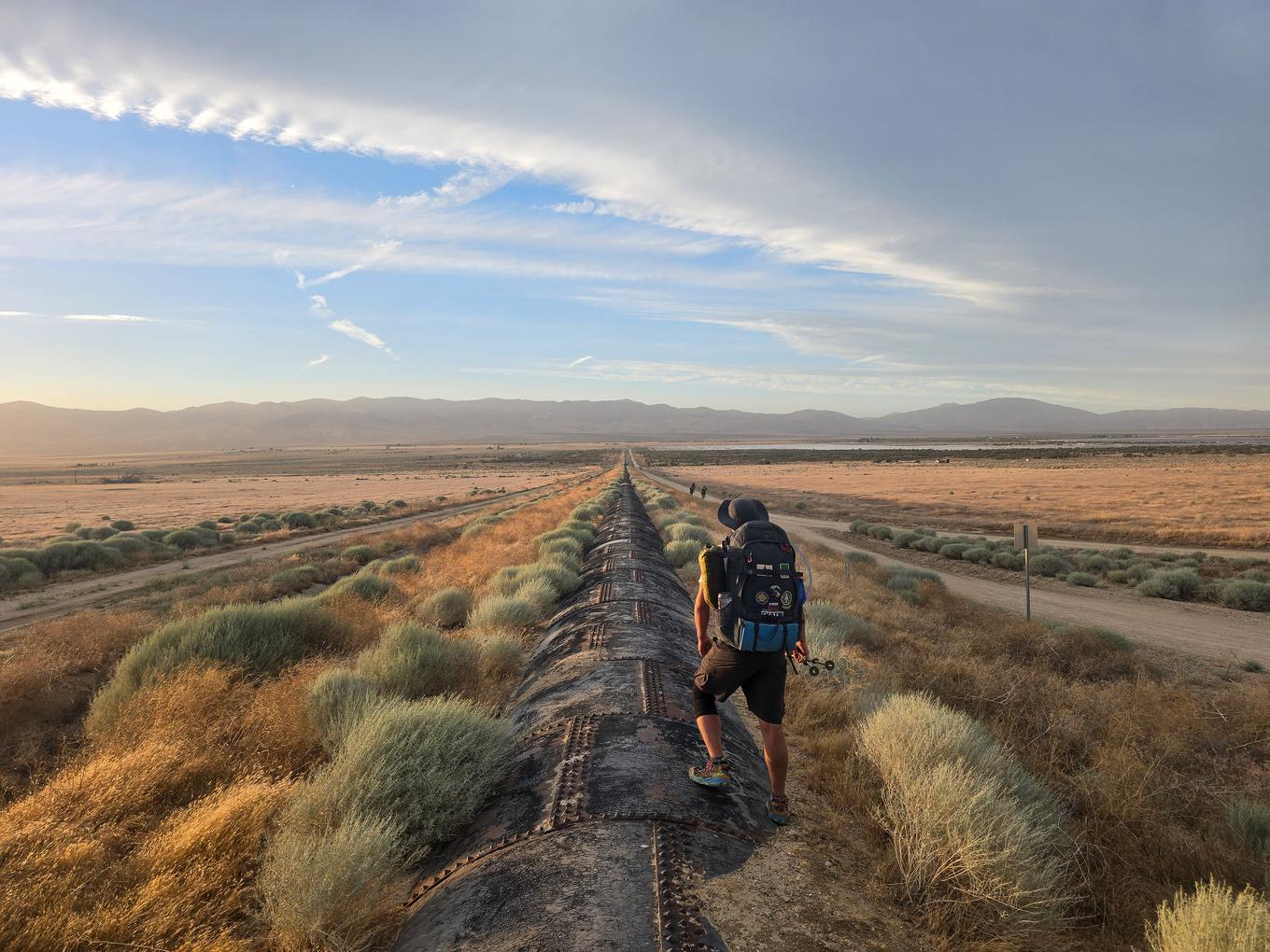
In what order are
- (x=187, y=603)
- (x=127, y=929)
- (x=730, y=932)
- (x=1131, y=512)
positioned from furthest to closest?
(x=1131, y=512) < (x=187, y=603) < (x=730, y=932) < (x=127, y=929)

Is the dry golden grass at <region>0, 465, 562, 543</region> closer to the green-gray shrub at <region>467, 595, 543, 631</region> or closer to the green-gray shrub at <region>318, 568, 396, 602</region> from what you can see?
the green-gray shrub at <region>318, 568, 396, 602</region>

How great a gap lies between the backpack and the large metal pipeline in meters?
1.23

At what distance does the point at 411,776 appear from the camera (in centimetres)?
433

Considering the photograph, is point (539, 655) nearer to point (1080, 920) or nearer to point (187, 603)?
point (1080, 920)

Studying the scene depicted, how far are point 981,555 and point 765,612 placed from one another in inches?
903

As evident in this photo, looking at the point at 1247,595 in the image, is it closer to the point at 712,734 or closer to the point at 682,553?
the point at 682,553

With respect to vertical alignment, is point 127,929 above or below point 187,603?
above

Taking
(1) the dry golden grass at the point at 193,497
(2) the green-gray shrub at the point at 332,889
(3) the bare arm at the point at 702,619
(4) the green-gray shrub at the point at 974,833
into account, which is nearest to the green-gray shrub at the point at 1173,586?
(4) the green-gray shrub at the point at 974,833

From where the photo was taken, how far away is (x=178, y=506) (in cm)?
4531

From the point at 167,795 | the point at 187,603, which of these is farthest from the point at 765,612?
the point at 187,603

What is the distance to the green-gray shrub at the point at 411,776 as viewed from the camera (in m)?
3.99

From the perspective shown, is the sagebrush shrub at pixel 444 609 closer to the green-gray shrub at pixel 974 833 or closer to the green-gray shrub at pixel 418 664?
the green-gray shrub at pixel 418 664

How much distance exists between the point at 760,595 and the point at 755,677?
2.30 feet

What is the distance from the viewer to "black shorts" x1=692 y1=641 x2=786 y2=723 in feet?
14.8
